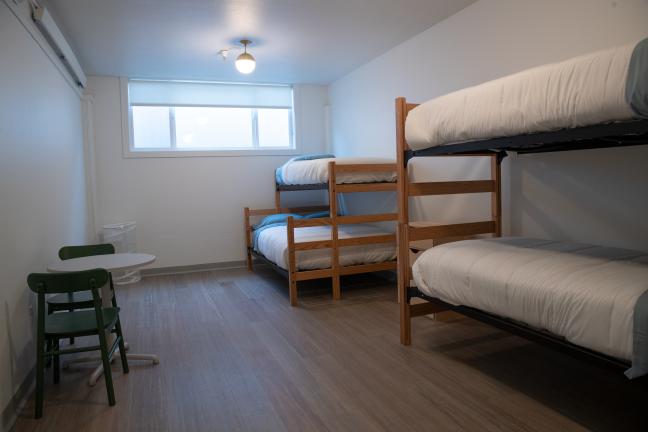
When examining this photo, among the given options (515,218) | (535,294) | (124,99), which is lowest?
(535,294)

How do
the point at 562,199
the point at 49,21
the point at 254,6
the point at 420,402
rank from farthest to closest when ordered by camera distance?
1. the point at 254,6
2. the point at 49,21
3. the point at 562,199
4. the point at 420,402

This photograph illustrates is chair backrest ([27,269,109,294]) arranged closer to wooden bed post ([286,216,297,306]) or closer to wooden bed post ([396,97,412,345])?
wooden bed post ([396,97,412,345])

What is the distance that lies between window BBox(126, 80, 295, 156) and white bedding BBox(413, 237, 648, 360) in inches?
144

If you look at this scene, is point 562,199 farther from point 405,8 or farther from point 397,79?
point 397,79

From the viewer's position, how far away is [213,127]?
18.1ft

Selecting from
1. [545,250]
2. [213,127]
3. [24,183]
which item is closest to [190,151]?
[213,127]

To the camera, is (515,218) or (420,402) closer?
(420,402)

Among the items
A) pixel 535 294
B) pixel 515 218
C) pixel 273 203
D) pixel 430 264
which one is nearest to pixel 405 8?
pixel 515 218

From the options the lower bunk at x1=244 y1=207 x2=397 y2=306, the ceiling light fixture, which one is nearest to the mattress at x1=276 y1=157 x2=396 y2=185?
the lower bunk at x1=244 y1=207 x2=397 y2=306

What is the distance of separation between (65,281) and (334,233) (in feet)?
7.32

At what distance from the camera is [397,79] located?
4254 millimetres

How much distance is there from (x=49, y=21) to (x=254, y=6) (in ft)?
4.27

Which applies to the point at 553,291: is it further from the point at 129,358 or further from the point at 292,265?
the point at 292,265

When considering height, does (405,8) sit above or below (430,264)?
above
